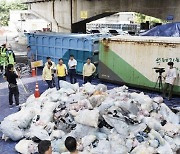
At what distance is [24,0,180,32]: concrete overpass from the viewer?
17.1 metres

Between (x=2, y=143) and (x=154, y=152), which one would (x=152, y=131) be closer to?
(x=154, y=152)

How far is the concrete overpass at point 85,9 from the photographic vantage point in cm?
1714

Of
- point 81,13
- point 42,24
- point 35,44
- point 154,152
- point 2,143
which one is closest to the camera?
point 154,152

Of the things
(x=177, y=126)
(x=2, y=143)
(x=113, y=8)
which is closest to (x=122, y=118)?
(x=177, y=126)

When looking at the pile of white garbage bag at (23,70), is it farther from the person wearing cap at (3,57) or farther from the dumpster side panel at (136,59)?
the dumpster side panel at (136,59)

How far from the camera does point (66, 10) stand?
74.9 feet

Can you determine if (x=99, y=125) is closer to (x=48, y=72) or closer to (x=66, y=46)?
(x=48, y=72)

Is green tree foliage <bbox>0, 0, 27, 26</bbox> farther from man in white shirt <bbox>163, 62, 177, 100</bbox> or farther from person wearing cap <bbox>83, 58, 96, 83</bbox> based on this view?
man in white shirt <bbox>163, 62, 177, 100</bbox>

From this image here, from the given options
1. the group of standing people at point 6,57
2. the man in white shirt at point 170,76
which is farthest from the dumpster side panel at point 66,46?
the man in white shirt at point 170,76

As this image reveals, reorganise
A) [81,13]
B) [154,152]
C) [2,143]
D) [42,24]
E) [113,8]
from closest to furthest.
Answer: [154,152], [2,143], [113,8], [81,13], [42,24]

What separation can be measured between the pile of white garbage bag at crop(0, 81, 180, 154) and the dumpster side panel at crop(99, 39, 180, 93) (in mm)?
3203

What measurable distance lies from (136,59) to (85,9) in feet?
33.8

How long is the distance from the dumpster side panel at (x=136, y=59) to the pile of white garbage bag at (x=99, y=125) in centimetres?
320

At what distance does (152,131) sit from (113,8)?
1402 cm
